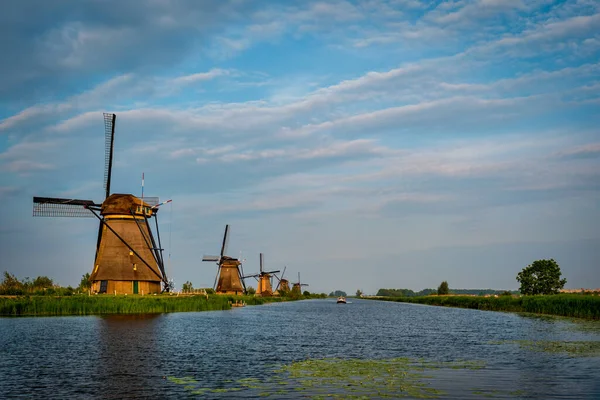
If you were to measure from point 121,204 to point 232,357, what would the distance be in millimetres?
40177

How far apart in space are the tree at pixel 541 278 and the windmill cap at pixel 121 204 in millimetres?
65500

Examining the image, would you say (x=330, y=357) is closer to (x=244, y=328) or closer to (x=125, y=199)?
(x=244, y=328)

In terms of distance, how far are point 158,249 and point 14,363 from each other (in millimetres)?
42019

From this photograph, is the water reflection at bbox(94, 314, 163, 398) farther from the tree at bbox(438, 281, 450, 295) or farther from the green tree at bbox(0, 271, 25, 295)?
the tree at bbox(438, 281, 450, 295)

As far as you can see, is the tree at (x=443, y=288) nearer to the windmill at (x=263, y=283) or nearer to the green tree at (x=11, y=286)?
the windmill at (x=263, y=283)

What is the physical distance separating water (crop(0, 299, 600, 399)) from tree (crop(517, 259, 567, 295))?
5600 cm

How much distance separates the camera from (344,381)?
61.8ft

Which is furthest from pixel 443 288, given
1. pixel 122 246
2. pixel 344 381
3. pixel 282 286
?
pixel 344 381

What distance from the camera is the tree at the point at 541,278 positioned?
92.0m

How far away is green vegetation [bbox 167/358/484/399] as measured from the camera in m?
16.7

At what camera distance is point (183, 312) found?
63625 mm

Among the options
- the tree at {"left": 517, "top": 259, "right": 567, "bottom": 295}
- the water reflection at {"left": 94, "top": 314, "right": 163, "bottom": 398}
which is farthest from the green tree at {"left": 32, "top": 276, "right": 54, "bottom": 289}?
the tree at {"left": 517, "top": 259, "right": 567, "bottom": 295}

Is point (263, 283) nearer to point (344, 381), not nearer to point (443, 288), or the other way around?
point (443, 288)

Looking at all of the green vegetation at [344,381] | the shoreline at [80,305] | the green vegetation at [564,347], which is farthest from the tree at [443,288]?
the green vegetation at [344,381]
